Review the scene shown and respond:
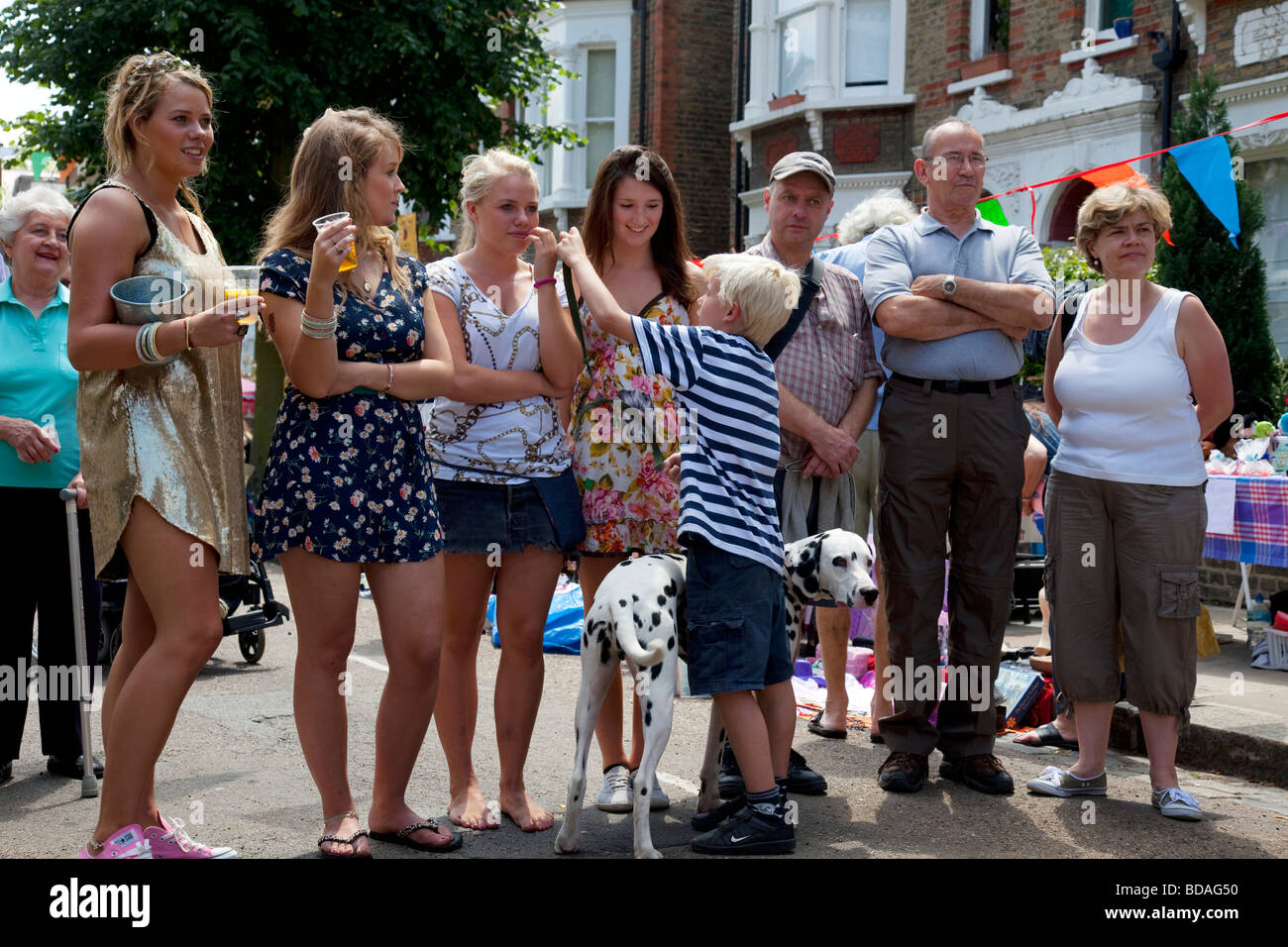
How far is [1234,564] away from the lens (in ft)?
31.4

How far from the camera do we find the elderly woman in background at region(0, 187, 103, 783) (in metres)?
5.24

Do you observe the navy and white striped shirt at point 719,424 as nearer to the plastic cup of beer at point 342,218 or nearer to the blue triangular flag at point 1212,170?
the plastic cup of beer at point 342,218

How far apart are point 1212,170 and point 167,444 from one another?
313 inches

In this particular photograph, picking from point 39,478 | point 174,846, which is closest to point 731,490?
point 174,846

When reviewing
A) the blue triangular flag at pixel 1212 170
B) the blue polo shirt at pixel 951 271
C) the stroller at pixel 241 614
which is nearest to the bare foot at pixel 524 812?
the blue polo shirt at pixel 951 271

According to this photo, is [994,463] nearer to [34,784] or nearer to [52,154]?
[34,784]

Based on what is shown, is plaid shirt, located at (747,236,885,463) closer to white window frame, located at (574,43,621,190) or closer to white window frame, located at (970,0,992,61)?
white window frame, located at (970,0,992,61)

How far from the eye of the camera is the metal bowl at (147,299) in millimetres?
3744

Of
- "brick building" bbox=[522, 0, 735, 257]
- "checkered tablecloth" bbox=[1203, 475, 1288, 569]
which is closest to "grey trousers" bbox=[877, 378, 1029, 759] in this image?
"checkered tablecloth" bbox=[1203, 475, 1288, 569]

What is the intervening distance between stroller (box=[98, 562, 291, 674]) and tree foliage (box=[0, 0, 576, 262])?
711 centimetres

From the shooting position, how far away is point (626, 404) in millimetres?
4684

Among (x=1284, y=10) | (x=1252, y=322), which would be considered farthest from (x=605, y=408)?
(x=1284, y=10)

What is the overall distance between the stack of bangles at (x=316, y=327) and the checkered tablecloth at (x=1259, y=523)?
18.5ft

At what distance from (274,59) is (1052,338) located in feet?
36.5
